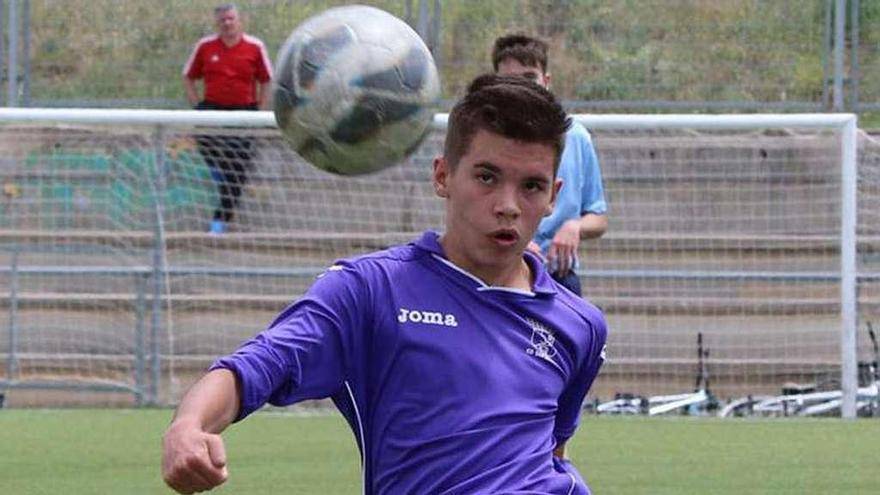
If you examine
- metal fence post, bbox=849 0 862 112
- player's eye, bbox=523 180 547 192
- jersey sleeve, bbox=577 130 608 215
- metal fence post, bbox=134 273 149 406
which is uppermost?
player's eye, bbox=523 180 547 192

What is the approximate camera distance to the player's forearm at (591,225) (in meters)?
7.65

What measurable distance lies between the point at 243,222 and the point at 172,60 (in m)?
2.37

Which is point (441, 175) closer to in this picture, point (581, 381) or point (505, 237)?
point (505, 237)

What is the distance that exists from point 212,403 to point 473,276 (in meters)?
0.87

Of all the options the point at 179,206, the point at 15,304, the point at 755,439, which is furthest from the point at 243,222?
the point at 755,439

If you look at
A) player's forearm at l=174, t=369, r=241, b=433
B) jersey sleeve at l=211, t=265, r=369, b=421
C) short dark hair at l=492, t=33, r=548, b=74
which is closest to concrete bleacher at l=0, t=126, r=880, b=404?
short dark hair at l=492, t=33, r=548, b=74

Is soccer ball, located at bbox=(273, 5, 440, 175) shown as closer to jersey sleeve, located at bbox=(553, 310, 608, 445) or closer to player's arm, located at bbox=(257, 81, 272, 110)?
jersey sleeve, located at bbox=(553, 310, 608, 445)

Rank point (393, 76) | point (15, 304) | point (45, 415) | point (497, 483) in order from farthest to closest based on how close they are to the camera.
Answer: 1. point (15, 304)
2. point (45, 415)
3. point (393, 76)
4. point (497, 483)

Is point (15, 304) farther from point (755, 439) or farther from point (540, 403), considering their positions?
point (540, 403)

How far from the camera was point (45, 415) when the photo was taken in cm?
1112

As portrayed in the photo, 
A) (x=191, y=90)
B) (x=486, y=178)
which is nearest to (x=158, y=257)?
(x=191, y=90)

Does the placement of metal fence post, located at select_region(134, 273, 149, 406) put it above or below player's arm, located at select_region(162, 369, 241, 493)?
below

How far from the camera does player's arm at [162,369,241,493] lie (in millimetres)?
2863

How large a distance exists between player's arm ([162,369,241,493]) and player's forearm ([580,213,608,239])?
458 cm
